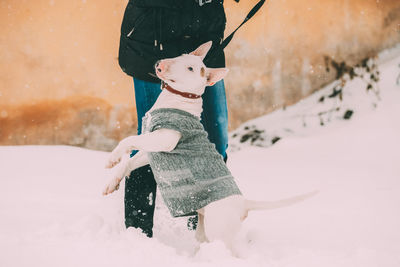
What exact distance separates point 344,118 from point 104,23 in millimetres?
1744

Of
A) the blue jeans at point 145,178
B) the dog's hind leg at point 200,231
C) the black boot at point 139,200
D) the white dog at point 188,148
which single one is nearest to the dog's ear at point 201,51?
the white dog at point 188,148

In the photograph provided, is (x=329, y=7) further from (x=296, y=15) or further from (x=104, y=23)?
(x=104, y=23)

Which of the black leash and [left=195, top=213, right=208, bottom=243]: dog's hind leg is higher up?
the black leash

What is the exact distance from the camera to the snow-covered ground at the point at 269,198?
3.79 feet

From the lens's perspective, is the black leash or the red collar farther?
the black leash

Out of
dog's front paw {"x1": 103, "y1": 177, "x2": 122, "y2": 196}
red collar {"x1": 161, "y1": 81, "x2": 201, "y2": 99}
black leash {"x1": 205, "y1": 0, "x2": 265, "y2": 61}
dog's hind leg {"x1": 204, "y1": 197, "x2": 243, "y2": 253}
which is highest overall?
black leash {"x1": 205, "y1": 0, "x2": 265, "y2": 61}

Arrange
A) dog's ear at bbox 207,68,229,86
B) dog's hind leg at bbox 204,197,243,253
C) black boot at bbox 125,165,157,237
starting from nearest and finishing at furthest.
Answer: dog's hind leg at bbox 204,197,243,253 < dog's ear at bbox 207,68,229,86 < black boot at bbox 125,165,157,237

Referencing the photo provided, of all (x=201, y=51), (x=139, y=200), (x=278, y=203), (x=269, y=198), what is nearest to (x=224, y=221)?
(x=278, y=203)

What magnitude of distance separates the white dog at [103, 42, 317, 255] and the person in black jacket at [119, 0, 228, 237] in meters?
0.11

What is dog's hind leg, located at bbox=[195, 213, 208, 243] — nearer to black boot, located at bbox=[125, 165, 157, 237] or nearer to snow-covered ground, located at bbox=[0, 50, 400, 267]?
snow-covered ground, located at bbox=[0, 50, 400, 267]

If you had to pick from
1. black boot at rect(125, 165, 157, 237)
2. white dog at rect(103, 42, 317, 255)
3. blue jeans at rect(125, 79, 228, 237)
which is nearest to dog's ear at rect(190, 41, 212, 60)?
white dog at rect(103, 42, 317, 255)

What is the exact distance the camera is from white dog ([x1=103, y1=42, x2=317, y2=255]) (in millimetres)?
1085

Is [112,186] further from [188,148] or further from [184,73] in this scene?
[184,73]

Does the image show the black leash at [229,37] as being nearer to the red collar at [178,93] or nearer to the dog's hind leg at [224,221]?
the red collar at [178,93]
